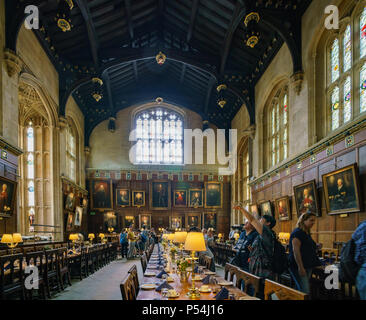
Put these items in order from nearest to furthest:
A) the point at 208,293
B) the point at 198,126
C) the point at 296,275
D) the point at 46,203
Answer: the point at 208,293, the point at 296,275, the point at 46,203, the point at 198,126

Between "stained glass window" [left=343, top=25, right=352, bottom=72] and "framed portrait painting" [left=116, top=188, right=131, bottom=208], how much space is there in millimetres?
14949

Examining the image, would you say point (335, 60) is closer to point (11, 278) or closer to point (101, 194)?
point (11, 278)

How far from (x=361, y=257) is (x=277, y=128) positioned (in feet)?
34.0

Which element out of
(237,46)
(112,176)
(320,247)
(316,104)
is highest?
(237,46)

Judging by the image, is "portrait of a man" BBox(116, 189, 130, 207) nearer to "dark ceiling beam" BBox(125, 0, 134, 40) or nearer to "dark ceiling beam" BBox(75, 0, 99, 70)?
"dark ceiling beam" BBox(75, 0, 99, 70)

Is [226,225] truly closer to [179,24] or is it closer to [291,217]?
[291,217]

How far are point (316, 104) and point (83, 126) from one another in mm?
14309

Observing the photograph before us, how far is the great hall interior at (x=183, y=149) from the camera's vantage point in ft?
14.8

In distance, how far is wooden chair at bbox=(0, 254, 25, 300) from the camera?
187 inches

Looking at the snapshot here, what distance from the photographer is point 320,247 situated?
25.8 feet

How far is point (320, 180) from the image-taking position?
28.5 ft

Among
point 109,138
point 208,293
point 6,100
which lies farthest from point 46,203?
point 208,293

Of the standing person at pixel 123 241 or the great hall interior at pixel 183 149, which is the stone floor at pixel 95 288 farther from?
the standing person at pixel 123 241

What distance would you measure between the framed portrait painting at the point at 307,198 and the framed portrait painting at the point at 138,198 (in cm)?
1218
